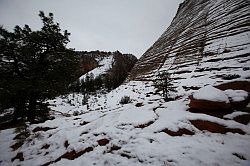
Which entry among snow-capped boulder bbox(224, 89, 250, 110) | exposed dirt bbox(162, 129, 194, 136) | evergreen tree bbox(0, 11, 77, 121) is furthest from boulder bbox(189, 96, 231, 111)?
evergreen tree bbox(0, 11, 77, 121)

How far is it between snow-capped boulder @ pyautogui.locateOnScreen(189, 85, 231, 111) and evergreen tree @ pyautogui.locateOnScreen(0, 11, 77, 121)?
7.69 m

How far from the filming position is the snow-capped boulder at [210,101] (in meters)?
4.06

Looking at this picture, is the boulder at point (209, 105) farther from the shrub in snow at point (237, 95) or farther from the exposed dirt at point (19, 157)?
the exposed dirt at point (19, 157)

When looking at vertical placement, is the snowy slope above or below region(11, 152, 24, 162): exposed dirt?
above

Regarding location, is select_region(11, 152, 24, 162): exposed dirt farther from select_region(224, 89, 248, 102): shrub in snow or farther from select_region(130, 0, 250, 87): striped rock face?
select_region(130, 0, 250, 87): striped rock face

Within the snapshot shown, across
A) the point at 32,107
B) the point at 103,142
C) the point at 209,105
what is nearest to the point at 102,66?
the point at 32,107

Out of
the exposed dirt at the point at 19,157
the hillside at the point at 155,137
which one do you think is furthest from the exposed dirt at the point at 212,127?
the exposed dirt at the point at 19,157

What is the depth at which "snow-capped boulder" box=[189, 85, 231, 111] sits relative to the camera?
406 cm

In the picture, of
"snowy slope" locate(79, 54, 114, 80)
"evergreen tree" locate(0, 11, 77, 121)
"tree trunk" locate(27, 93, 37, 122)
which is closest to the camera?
"evergreen tree" locate(0, 11, 77, 121)

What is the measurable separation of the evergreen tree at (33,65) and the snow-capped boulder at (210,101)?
7.69m

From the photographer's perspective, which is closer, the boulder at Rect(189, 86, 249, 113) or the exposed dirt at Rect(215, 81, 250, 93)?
the boulder at Rect(189, 86, 249, 113)

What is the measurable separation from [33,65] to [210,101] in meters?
8.97

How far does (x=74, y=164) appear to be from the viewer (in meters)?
3.62

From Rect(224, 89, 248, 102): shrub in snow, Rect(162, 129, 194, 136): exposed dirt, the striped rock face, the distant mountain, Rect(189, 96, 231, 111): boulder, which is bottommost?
Rect(162, 129, 194, 136): exposed dirt
